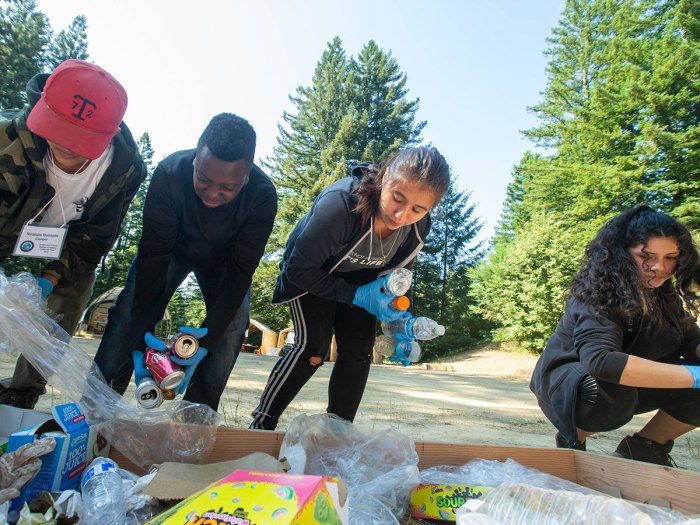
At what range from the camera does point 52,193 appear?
5.64ft

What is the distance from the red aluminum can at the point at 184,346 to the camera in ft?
4.88

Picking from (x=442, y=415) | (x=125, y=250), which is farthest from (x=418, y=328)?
(x=125, y=250)

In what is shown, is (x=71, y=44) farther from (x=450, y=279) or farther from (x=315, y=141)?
(x=450, y=279)

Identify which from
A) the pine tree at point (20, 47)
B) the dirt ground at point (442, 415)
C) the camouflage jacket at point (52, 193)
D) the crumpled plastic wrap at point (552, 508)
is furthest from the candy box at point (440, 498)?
the pine tree at point (20, 47)

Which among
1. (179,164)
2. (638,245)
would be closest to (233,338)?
(179,164)

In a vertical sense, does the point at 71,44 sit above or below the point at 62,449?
above

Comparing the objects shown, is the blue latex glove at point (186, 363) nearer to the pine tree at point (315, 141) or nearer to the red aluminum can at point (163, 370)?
the red aluminum can at point (163, 370)

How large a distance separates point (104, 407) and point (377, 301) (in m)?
0.98

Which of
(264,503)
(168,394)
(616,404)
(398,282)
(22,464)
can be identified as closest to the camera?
(264,503)

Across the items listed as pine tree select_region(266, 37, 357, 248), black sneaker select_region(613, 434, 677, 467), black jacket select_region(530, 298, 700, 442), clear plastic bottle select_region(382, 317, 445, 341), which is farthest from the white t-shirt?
pine tree select_region(266, 37, 357, 248)

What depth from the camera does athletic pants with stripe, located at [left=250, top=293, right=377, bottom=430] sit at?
190 cm

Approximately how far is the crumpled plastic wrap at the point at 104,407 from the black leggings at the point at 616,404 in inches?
58.2

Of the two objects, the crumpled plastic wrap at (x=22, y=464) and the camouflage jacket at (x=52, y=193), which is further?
the camouflage jacket at (x=52, y=193)

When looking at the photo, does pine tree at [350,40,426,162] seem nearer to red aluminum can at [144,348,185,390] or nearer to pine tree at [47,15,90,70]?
pine tree at [47,15,90,70]
